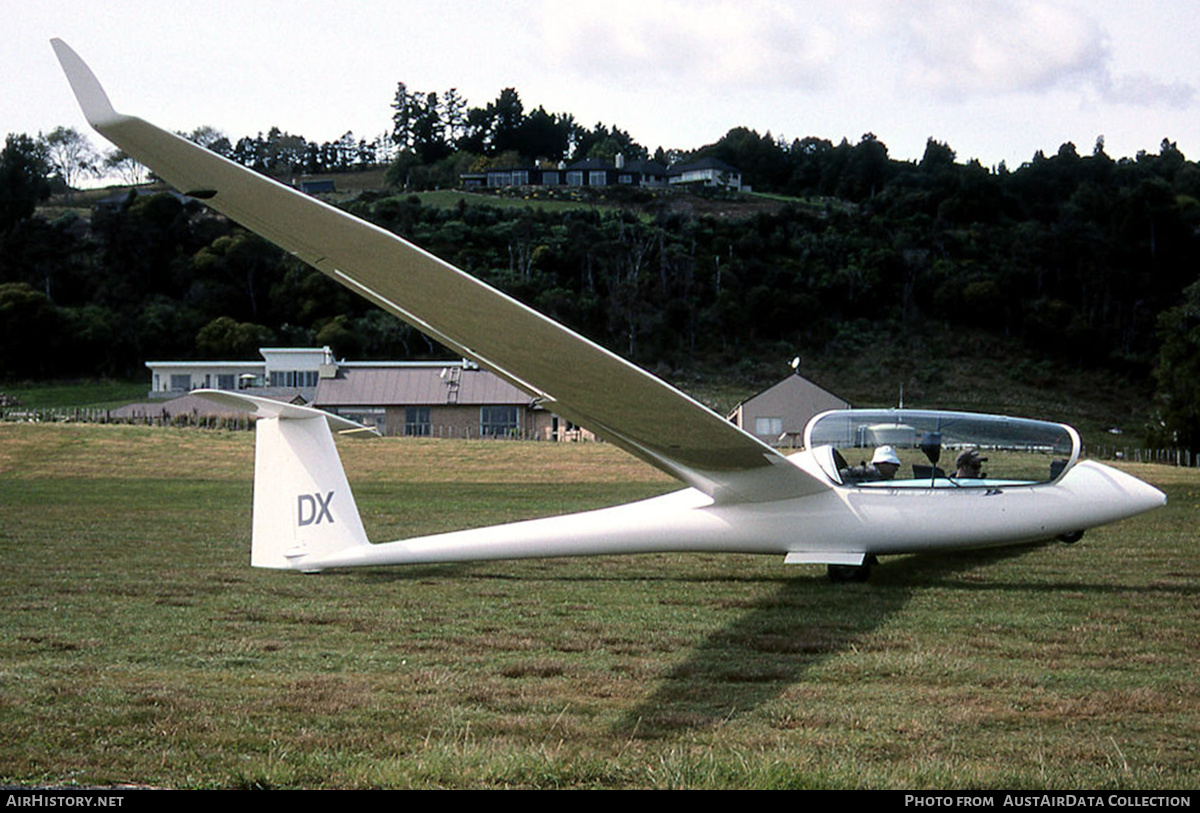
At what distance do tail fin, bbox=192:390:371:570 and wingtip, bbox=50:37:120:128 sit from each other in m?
4.95

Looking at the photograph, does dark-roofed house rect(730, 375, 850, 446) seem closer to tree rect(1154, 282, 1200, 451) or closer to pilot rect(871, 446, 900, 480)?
tree rect(1154, 282, 1200, 451)

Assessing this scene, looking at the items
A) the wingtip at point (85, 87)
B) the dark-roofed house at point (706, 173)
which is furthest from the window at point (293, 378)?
the dark-roofed house at point (706, 173)

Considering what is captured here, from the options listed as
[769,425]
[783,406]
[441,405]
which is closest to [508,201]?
[441,405]

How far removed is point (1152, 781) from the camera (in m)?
4.55

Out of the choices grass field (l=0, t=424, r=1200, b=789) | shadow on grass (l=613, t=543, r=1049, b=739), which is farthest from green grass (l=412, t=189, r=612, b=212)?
shadow on grass (l=613, t=543, r=1049, b=739)

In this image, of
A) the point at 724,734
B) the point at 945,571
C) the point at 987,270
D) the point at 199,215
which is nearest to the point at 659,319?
the point at 987,270

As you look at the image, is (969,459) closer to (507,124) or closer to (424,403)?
(424,403)

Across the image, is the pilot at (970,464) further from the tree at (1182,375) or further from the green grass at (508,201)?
the green grass at (508,201)

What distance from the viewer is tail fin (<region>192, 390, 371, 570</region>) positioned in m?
9.75

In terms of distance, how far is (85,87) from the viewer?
15.8ft

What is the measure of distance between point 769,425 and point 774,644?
41760 mm

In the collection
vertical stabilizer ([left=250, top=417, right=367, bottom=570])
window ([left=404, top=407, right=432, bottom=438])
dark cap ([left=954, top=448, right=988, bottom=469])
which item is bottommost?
window ([left=404, top=407, right=432, bottom=438])

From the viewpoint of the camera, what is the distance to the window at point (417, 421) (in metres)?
50.5

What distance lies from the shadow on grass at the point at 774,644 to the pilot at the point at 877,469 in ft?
3.06
